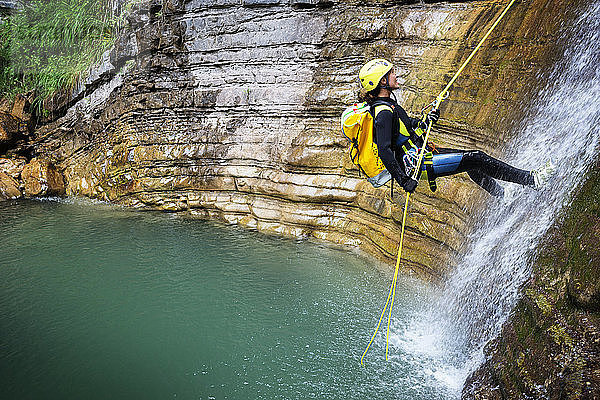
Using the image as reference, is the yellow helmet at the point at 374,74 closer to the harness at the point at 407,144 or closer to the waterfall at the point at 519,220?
the harness at the point at 407,144

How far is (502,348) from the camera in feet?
11.4

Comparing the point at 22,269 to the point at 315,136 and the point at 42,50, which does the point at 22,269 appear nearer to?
the point at 315,136

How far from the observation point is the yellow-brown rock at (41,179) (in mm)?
10766

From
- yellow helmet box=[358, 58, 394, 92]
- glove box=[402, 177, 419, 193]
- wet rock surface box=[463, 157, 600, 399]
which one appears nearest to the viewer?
wet rock surface box=[463, 157, 600, 399]

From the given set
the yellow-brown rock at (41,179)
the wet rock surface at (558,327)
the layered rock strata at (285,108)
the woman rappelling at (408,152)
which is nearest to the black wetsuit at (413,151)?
the woman rappelling at (408,152)

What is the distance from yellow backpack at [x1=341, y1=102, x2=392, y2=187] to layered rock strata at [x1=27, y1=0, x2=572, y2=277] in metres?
1.58

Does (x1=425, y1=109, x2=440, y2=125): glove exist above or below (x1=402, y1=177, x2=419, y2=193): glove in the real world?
above

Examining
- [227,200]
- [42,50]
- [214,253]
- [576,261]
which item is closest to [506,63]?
[576,261]

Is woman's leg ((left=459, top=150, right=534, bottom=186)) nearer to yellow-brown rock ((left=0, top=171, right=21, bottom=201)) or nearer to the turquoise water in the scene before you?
the turquoise water

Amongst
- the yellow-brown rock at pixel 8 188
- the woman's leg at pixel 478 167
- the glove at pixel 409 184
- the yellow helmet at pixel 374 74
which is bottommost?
the yellow-brown rock at pixel 8 188

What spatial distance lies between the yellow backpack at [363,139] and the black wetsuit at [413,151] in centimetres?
17

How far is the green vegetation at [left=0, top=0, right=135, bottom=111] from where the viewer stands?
11547mm

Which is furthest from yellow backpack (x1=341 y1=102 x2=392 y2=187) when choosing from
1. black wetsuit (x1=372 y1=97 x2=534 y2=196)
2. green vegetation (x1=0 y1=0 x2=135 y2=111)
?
green vegetation (x1=0 y1=0 x2=135 y2=111)

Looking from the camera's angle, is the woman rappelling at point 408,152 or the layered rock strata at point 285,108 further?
the layered rock strata at point 285,108
